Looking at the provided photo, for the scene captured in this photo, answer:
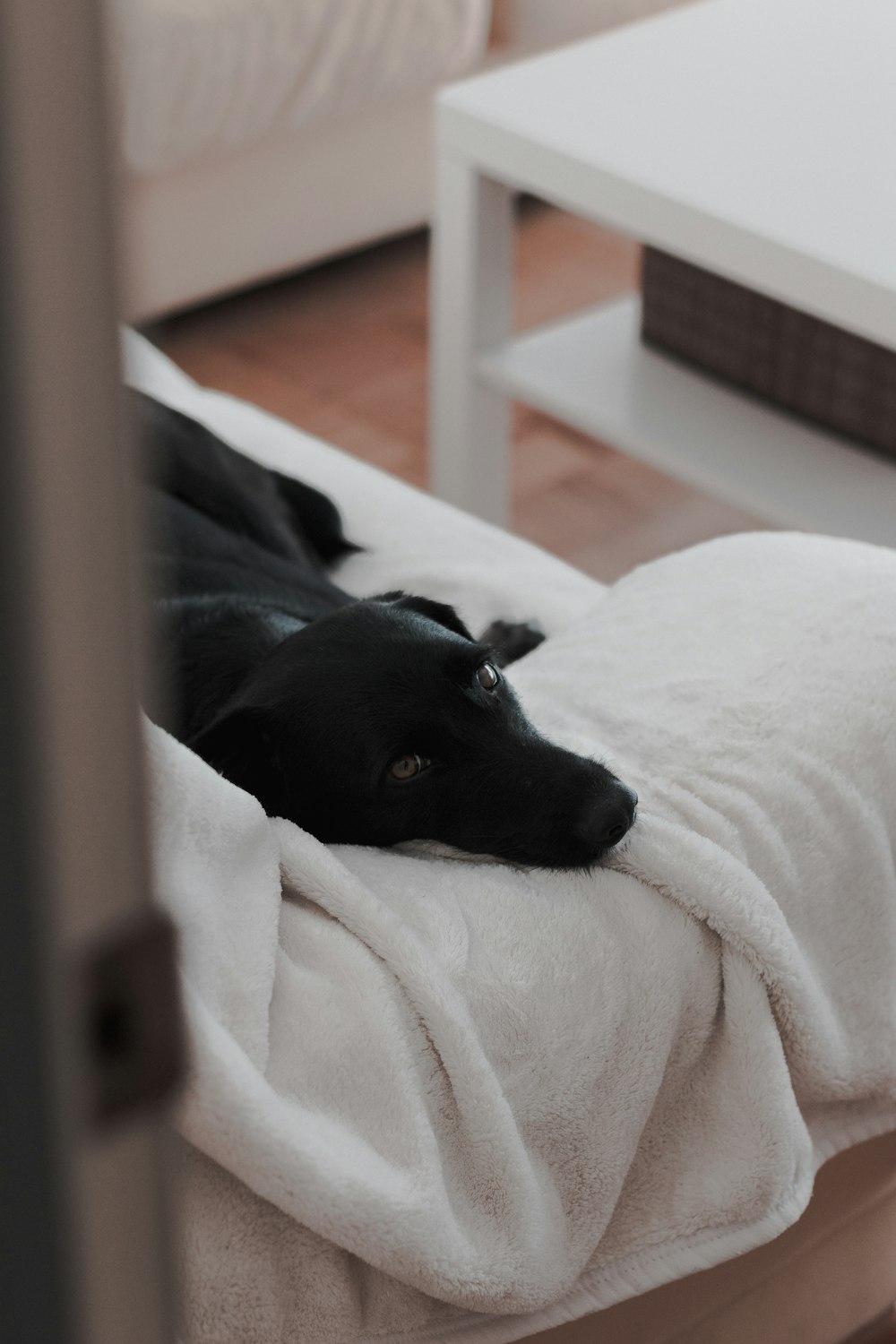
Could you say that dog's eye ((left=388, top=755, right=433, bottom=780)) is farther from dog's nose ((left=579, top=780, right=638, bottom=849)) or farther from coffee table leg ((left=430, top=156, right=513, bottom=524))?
coffee table leg ((left=430, top=156, right=513, bottom=524))

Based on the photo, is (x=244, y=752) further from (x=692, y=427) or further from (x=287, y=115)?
(x=287, y=115)

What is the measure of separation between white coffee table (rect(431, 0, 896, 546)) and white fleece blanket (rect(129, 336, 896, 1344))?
27.4 inches

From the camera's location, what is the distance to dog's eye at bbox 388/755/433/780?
0.99 metres

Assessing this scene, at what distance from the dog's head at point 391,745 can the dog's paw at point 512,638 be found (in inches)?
12.9

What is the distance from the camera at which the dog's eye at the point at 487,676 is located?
3.34 ft

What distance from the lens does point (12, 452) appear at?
10.2 inches

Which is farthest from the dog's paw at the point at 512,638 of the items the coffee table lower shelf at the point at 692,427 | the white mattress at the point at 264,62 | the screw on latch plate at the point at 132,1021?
the white mattress at the point at 264,62

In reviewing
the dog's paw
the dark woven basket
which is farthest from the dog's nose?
the dark woven basket

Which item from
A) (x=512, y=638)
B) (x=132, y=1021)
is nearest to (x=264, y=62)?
(x=512, y=638)

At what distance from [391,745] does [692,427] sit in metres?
1.04

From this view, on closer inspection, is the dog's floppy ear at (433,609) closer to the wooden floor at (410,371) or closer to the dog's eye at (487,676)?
the dog's eye at (487,676)

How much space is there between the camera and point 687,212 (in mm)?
1696

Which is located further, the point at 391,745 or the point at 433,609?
the point at 433,609

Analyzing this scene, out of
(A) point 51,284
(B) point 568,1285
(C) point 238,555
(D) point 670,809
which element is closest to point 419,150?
(C) point 238,555
